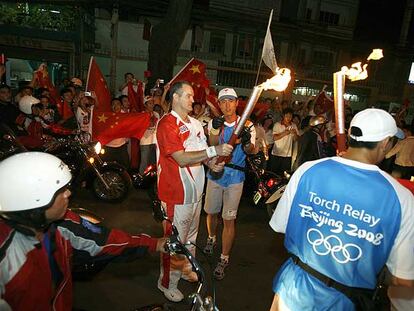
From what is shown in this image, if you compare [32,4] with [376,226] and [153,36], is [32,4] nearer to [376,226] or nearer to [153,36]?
[153,36]

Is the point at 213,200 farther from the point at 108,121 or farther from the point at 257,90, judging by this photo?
the point at 108,121

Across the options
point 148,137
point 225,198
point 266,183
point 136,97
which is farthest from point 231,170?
point 136,97

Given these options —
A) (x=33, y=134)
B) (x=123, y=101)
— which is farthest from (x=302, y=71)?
(x=33, y=134)

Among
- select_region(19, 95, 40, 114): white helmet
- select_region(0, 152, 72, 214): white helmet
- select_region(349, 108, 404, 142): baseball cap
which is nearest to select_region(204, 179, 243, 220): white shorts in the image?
select_region(349, 108, 404, 142): baseball cap

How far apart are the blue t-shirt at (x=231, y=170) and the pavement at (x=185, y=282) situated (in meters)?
0.99

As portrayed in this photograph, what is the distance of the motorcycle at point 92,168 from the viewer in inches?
257

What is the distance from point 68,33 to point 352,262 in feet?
67.8

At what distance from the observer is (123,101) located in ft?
27.8

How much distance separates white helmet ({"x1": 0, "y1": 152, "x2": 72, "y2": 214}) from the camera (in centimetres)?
177

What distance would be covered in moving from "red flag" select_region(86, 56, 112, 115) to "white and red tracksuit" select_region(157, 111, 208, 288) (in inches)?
176

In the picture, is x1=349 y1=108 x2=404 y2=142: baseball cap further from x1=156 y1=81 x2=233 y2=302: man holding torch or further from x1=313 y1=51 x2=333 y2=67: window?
x1=313 y1=51 x2=333 y2=67: window

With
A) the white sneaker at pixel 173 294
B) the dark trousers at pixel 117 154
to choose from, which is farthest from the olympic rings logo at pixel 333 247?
the dark trousers at pixel 117 154

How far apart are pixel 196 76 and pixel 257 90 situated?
6.05 meters

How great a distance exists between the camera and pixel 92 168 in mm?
6699
